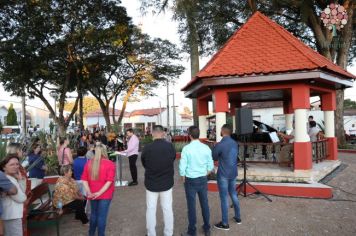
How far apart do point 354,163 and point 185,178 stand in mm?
10808

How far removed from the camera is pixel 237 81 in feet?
33.5

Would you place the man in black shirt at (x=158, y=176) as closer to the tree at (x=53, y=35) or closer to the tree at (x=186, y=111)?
the tree at (x=53, y=35)

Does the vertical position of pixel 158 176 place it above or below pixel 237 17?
below

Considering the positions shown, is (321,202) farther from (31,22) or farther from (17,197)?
(31,22)

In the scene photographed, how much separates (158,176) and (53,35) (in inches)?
676

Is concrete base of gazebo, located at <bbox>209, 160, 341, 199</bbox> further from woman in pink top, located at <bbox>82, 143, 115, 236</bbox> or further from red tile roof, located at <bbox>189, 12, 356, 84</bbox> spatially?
woman in pink top, located at <bbox>82, 143, 115, 236</bbox>

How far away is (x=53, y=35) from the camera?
20453 mm

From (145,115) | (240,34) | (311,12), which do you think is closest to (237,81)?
(240,34)

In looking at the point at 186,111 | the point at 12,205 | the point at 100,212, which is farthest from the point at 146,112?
the point at 12,205

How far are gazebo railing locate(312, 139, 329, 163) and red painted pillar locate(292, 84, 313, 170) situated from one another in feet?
4.75

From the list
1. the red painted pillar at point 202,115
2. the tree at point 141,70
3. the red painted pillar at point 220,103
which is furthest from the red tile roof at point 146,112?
the red painted pillar at point 220,103

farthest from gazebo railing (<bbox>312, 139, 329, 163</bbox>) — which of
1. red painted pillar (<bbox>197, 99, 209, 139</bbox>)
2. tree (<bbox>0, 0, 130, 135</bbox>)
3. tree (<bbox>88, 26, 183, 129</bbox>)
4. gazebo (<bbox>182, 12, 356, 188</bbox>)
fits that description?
tree (<bbox>88, 26, 183, 129</bbox>)

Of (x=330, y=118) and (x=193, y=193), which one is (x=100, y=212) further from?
(x=330, y=118)

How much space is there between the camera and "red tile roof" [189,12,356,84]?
33.3ft
